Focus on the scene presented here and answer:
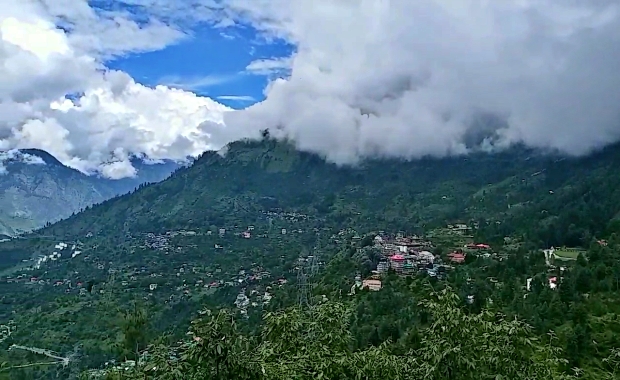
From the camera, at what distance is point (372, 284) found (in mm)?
47156

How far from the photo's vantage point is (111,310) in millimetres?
67500

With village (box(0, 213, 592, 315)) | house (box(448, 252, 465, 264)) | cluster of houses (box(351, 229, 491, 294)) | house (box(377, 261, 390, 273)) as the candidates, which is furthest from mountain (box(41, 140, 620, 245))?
house (box(377, 261, 390, 273))

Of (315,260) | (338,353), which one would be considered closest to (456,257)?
(315,260)

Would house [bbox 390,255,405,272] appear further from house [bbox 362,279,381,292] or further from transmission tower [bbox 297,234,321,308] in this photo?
transmission tower [bbox 297,234,321,308]

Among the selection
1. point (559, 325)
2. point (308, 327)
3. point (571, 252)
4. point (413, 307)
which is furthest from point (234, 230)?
point (308, 327)

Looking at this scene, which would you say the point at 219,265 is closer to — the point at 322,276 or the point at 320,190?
the point at 322,276

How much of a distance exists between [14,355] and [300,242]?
54086mm

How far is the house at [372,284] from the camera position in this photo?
148 feet

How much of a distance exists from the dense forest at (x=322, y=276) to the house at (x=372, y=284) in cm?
153

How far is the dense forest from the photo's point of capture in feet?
24.5

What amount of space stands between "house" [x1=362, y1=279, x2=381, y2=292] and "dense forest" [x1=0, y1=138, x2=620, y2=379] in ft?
5.02

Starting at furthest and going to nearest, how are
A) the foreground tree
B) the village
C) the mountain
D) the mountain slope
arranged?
the mountain slope → the mountain → the village → the foreground tree

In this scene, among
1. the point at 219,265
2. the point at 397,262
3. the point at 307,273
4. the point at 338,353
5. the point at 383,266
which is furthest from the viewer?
the point at 219,265

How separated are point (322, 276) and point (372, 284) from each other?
13178 mm
